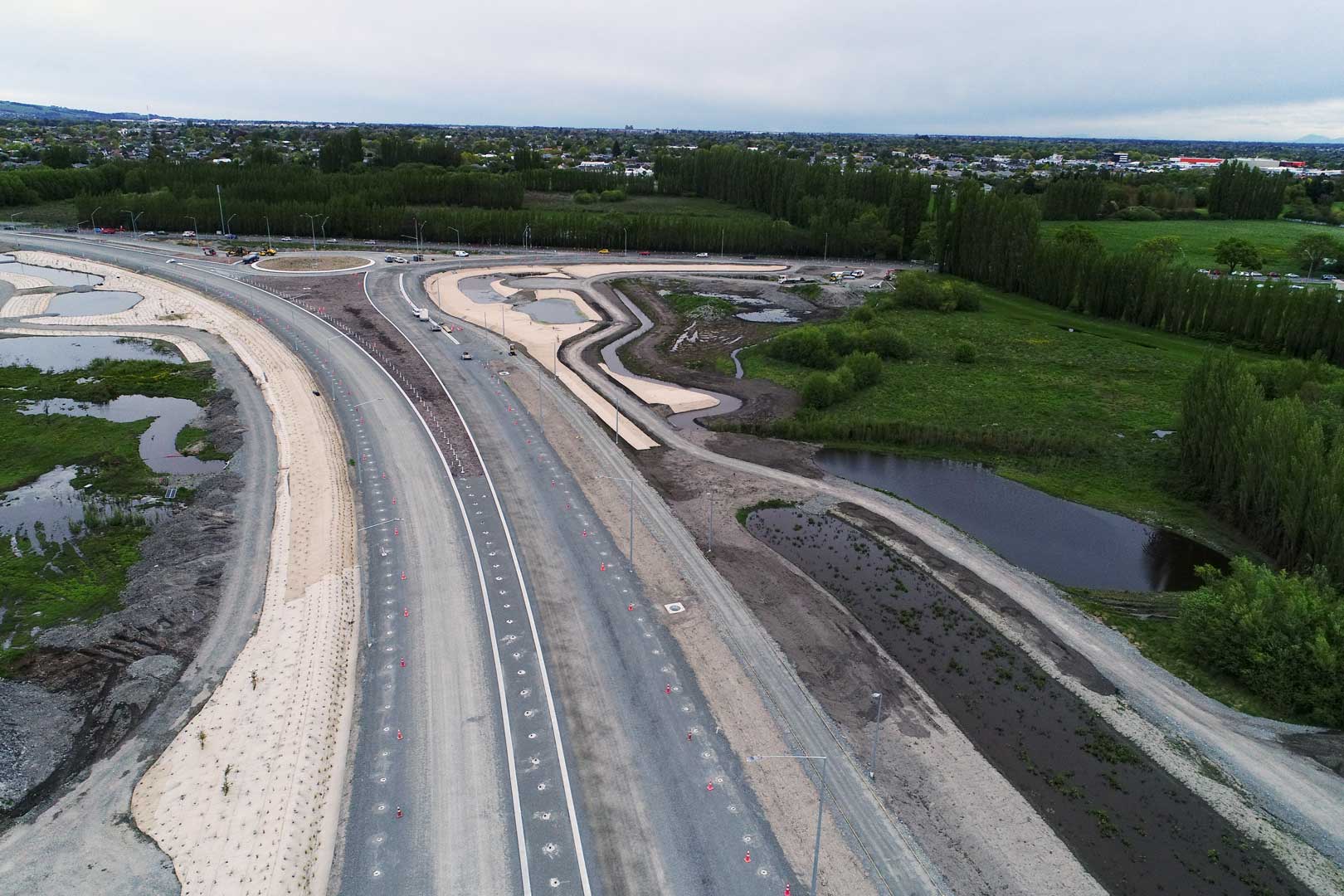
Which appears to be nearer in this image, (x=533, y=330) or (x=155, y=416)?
(x=155, y=416)

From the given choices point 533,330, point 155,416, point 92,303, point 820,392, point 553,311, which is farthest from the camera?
point 553,311

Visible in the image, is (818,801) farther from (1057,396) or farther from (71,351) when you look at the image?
(71,351)

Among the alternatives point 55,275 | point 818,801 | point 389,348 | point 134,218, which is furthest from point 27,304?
point 818,801

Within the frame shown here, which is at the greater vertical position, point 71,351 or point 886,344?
point 886,344

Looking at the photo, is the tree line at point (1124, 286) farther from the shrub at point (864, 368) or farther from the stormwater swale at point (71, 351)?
the stormwater swale at point (71, 351)

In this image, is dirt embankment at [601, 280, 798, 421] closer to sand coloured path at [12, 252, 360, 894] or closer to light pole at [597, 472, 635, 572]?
light pole at [597, 472, 635, 572]

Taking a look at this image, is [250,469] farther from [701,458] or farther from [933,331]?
[933,331]

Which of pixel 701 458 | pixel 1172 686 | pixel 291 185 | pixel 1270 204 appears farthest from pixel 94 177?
pixel 1270 204
